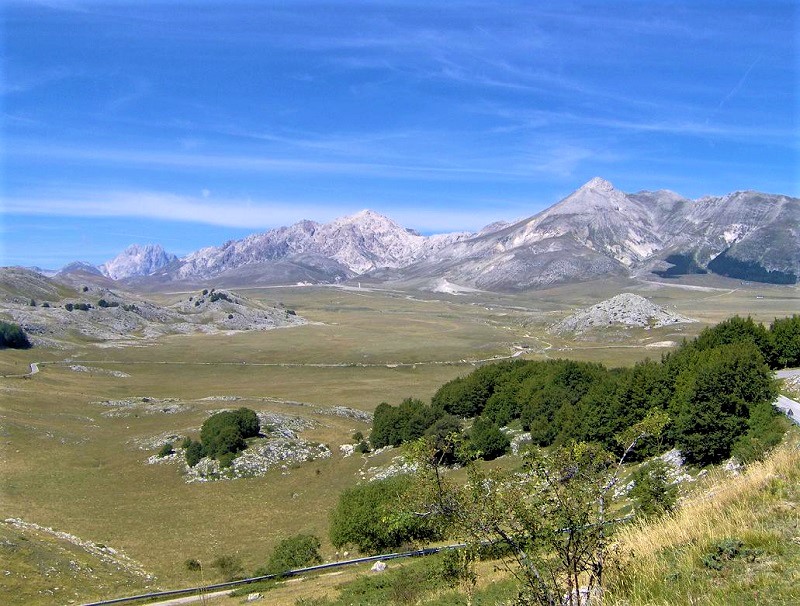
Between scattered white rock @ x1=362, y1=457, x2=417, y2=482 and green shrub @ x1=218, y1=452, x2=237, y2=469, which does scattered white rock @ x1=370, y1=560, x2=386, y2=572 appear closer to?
scattered white rock @ x1=362, y1=457, x2=417, y2=482

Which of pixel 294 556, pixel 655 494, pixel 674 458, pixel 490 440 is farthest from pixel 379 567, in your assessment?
pixel 490 440

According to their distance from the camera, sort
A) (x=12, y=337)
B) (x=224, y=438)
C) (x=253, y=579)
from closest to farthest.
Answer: (x=253, y=579)
(x=224, y=438)
(x=12, y=337)

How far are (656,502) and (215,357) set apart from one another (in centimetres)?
17115

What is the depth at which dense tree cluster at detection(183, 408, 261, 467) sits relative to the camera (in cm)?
6675

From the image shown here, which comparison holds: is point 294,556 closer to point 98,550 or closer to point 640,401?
point 98,550

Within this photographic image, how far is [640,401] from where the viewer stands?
170ft

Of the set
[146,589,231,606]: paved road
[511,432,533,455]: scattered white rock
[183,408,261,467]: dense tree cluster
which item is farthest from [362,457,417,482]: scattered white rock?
[146,589,231,606]: paved road

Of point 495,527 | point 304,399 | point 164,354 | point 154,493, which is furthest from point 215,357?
point 495,527

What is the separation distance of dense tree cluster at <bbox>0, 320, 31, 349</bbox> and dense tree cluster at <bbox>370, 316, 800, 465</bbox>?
13772 cm

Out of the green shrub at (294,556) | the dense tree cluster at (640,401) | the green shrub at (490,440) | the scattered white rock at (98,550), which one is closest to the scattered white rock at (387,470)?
the dense tree cluster at (640,401)

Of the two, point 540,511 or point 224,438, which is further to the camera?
point 224,438

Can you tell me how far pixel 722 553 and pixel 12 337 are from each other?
19394 cm

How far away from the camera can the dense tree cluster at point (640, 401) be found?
39.6m

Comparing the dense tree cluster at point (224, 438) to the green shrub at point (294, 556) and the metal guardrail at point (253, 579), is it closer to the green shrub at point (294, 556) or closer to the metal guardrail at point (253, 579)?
the green shrub at point (294, 556)
